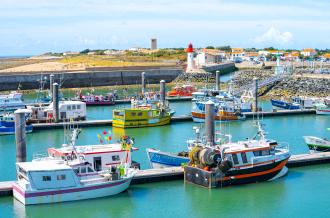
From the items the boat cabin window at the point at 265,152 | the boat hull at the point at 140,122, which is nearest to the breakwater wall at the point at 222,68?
the boat hull at the point at 140,122

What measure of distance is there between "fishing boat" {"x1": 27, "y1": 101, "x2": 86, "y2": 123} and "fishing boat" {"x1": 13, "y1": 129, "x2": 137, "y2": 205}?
66.1ft

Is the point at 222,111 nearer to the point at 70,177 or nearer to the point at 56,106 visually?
the point at 56,106

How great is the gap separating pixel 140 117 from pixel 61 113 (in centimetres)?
630

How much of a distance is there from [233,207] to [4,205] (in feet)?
29.6

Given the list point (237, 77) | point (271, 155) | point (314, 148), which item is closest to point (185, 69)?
point (237, 77)

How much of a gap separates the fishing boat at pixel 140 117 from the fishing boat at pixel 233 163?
18.6m

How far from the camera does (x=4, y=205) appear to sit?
22.9 m

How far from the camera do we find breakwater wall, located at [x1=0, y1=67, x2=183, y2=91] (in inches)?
2997

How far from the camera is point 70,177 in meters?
22.8

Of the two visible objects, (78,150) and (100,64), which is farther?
(100,64)

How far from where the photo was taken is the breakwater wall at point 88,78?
250ft

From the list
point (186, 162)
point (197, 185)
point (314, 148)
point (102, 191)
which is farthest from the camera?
point (314, 148)

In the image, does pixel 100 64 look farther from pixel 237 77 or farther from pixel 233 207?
pixel 233 207

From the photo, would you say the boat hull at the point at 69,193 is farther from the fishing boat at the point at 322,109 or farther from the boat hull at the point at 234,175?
the fishing boat at the point at 322,109
